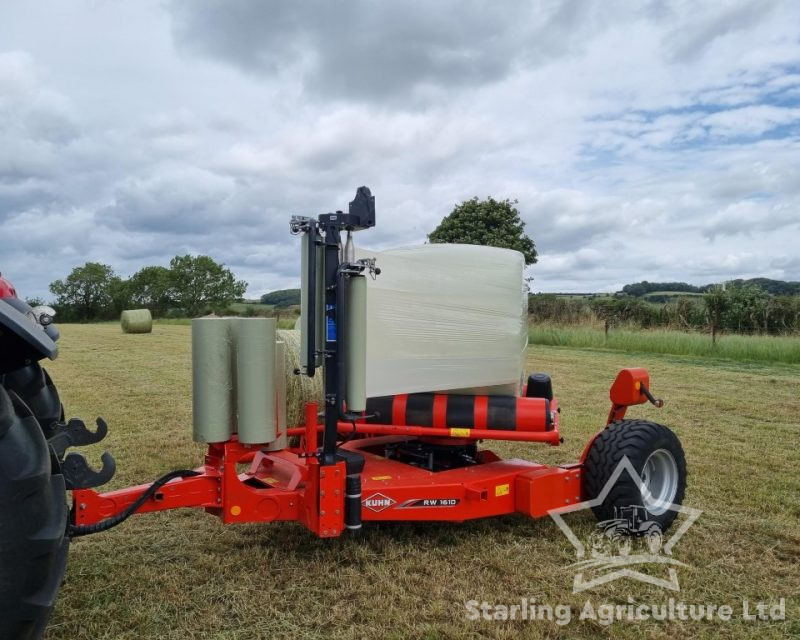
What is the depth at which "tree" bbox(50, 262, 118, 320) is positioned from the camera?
4722 centimetres

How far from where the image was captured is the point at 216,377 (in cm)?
351

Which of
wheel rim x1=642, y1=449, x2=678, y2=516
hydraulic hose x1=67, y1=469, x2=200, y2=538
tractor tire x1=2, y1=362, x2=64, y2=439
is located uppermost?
tractor tire x1=2, y1=362, x2=64, y2=439

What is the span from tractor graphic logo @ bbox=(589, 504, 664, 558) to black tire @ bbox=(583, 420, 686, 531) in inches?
1.3

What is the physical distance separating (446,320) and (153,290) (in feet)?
183

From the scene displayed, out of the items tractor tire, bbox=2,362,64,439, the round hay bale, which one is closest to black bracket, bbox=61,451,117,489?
tractor tire, bbox=2,362,64,439

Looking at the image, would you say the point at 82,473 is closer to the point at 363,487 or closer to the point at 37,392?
the point at 37,392

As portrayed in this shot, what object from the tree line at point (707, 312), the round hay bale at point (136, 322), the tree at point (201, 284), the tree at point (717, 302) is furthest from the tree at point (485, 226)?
the tree at point (201, 284)

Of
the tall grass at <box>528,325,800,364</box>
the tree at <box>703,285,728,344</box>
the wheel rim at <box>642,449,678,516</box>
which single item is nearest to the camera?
the wheel rim at <box>642,449,678,516</box>

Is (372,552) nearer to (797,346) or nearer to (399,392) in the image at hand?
(399,392)

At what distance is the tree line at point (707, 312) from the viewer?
19.5 metres

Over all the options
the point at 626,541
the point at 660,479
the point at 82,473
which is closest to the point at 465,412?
the point at 626,541

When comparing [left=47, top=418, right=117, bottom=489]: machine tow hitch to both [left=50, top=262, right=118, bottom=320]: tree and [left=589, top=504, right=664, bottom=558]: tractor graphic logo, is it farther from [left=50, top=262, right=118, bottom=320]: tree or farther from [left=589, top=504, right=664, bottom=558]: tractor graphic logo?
[left=50, top=262, right=118, bottom=320]: tree

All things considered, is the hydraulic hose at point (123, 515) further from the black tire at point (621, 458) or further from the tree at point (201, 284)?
the tree at point (201, 284)

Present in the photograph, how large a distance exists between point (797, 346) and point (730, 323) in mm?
4861
